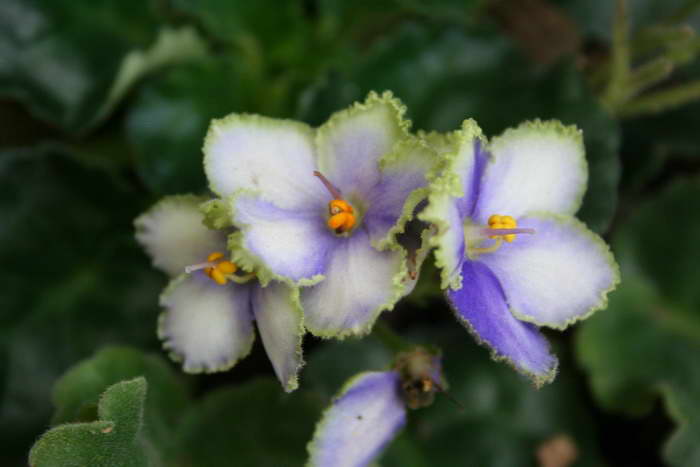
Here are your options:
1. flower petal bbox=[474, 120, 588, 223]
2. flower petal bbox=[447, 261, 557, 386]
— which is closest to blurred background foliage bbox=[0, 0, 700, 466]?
flower petal bbox=[474, 120, 588, 223]

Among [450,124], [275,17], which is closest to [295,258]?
Answer: [450,124]

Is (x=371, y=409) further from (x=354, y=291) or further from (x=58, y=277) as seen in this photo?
(x=58, y=277)

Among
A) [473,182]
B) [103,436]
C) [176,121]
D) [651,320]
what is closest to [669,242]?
[651,320]

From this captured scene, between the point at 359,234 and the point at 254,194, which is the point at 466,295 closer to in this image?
the point at 359,234

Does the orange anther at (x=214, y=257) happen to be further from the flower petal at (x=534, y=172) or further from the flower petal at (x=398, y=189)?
the flower petal at (x=534, y=172)

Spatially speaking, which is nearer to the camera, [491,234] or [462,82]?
[491,234]

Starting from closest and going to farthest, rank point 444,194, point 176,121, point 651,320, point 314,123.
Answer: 1. point 444,194
2. point 314,123
3. point 176,121
4. point 651,320
